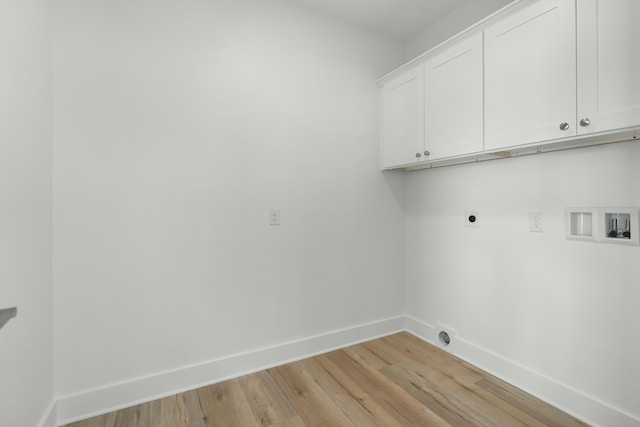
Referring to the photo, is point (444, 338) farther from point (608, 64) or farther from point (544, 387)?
point (608, 64)

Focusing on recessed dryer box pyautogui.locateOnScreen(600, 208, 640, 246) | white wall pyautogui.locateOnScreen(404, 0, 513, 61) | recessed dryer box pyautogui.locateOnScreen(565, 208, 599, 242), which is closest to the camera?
recessed dryer box pyautogui.locateOnScreen(600, 208, 640, 246)

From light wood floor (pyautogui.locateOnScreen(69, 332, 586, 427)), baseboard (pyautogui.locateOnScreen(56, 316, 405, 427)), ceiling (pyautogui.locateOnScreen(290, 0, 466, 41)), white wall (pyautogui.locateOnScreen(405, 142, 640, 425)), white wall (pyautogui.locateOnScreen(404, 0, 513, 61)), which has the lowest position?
light wood floor (pyautogui.locateOnScreen(69, 332, 586, 427))

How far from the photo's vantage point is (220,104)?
6.51ft

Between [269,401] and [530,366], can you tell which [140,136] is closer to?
[269,401]

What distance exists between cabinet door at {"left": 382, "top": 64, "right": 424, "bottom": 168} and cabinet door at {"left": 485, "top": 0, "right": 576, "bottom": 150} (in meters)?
0.51

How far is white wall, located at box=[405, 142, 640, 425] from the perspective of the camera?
1478 millimetres

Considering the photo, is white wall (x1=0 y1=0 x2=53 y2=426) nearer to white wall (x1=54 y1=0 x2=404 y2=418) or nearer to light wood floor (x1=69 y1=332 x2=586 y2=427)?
white wall (x1=54 y1=0 x2=404 y2=418)

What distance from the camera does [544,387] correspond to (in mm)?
1754

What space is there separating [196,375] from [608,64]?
273 centimetres

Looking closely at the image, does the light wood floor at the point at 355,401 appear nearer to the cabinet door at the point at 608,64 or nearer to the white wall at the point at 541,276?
the white wall at the point at 541,276

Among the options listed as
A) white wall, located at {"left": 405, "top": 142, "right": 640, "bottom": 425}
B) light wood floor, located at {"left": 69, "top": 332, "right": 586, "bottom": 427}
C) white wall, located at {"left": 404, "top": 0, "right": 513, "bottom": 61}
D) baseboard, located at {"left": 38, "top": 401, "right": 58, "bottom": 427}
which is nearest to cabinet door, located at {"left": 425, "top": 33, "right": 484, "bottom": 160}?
white wall, located at {"left": 405, "top": 142, "right": 640, "bottom": 425}

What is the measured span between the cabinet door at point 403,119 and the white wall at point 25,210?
2220 mm

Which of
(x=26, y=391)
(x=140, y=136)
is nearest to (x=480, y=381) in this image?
(x=26, y=391)

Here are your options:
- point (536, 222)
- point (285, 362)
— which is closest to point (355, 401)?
point (285, 362)
